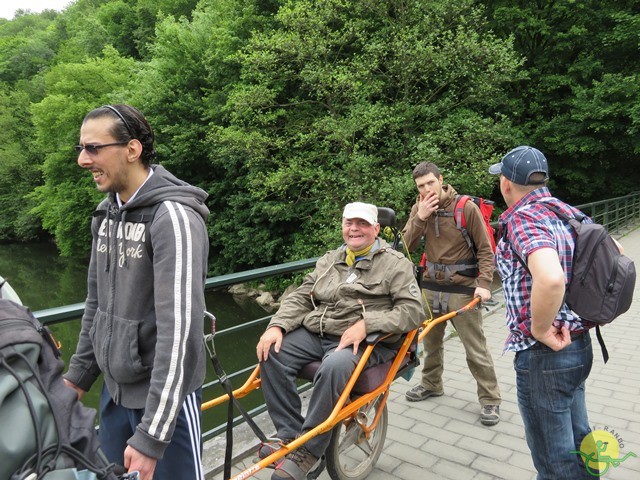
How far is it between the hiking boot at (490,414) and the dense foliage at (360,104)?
10245 millimetres

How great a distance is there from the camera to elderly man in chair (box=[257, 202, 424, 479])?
8.41ft

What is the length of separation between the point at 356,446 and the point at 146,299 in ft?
6.57

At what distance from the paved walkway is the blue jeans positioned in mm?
1019

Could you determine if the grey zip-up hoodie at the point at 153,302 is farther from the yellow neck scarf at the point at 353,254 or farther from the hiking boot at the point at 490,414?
the hiking boot at the point at 490,414

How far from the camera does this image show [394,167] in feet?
51.2

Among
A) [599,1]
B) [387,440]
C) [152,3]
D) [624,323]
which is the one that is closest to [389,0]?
[599,1]

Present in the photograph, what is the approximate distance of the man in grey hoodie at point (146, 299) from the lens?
1668mm

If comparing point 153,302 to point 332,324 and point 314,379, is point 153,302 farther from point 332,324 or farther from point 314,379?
point 332,324

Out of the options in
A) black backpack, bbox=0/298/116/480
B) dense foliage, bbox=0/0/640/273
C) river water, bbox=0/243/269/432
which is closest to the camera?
black backpack, bbox=0/298/116/480

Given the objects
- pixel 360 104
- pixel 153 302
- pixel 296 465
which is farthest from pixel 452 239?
pixel 360 104

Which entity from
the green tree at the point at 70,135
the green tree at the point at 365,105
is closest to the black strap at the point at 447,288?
the green tree at the point at 365,105

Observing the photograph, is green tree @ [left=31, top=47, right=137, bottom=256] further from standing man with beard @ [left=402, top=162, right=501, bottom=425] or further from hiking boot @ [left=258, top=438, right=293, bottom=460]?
hiking boot @ [left=258, top=438, right=293, bottom=460]

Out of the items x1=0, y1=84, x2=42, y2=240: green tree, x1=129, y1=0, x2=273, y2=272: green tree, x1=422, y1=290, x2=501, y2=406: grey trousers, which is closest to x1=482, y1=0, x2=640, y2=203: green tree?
x1=129, y1=0, x2=273, y2=272: green tree

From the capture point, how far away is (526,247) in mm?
2098
